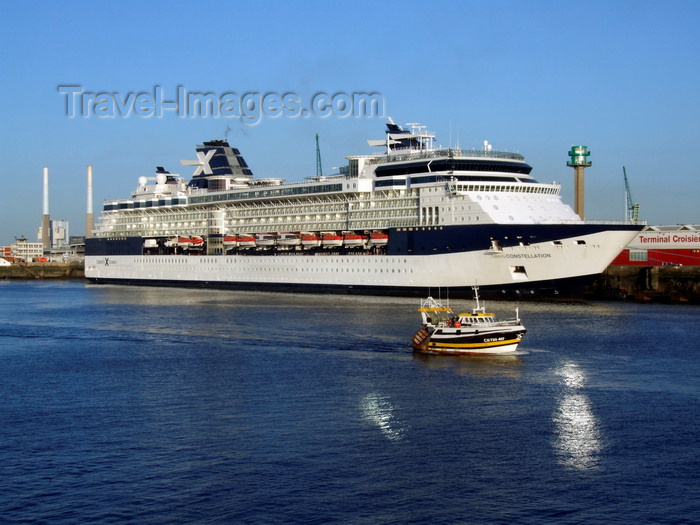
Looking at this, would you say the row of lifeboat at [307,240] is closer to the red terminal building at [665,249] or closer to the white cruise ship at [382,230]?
the white cruise ship at [382,230]

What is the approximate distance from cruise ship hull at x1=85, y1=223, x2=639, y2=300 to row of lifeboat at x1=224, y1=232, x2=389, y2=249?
0.67m

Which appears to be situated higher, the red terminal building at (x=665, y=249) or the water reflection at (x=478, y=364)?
the red terminal building at (x=665, y=249)

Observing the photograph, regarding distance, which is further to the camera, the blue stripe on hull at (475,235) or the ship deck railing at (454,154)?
the ship deck railing at (454,154)

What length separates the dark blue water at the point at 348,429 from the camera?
55.7 ft

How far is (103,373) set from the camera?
3069 cm

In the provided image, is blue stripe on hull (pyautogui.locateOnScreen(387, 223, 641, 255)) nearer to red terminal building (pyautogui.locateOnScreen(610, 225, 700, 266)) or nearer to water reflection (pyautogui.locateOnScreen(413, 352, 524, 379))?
red terminal building (pyautogui.locateOnScreen(610, 225, 700, 266))

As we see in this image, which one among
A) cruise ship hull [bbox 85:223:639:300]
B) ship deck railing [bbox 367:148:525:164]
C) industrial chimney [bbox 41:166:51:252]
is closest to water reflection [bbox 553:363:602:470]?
cruise ship hull [bbox 85:223:639:300]

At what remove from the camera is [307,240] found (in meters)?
67.2

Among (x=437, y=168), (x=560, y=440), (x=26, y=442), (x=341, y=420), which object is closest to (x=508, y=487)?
(x=560, y=440)

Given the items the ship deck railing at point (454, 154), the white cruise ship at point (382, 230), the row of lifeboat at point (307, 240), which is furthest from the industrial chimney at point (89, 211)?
the ship deck railing at point (454, 154)

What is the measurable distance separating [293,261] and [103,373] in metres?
37.7

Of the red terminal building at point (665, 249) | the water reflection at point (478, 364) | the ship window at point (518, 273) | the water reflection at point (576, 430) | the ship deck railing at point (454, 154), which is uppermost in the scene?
the ship deck railing at point (454, 154)

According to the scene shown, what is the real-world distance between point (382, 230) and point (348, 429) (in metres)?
40.6

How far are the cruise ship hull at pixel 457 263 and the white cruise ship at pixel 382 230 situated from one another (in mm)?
83
